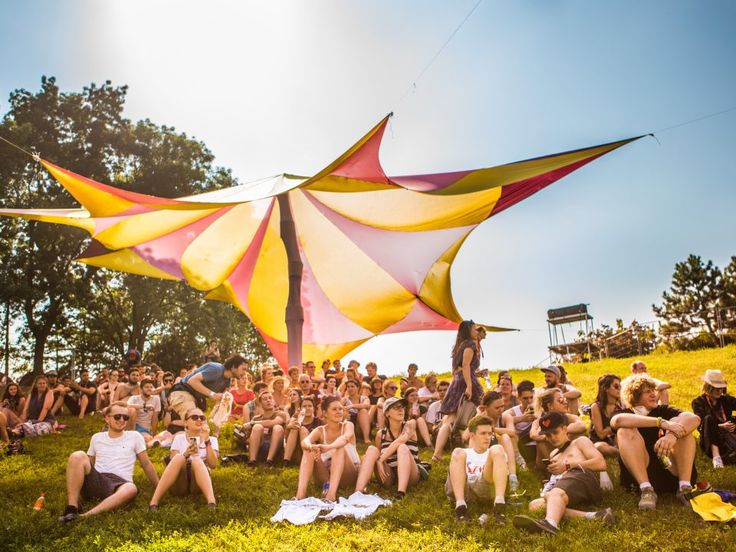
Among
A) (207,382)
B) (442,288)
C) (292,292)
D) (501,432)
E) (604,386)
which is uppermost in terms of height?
(442,288)

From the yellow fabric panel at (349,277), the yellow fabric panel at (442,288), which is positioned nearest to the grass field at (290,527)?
the yellow fabric panel at (442,288)

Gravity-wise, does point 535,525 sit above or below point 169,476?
below

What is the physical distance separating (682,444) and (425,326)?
6.15 meters

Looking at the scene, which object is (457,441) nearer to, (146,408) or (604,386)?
(604,386)

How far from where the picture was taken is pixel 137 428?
28.8ft

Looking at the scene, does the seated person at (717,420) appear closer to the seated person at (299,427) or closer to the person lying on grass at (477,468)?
the person lying on grass at (477,468)

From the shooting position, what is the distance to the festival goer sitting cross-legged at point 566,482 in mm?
4406

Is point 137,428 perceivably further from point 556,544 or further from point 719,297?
point 719,297

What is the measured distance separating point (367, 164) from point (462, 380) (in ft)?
9.64

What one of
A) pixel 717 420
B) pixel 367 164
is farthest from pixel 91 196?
pixel 717 420

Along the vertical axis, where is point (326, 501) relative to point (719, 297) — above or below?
below

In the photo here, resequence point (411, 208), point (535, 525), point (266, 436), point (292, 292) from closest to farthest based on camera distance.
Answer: point (535, 525), point (266, 436), point (292, 292), point (411, 208)

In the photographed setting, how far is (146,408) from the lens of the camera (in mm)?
8922

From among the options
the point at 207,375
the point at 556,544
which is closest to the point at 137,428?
the point at 207,375
